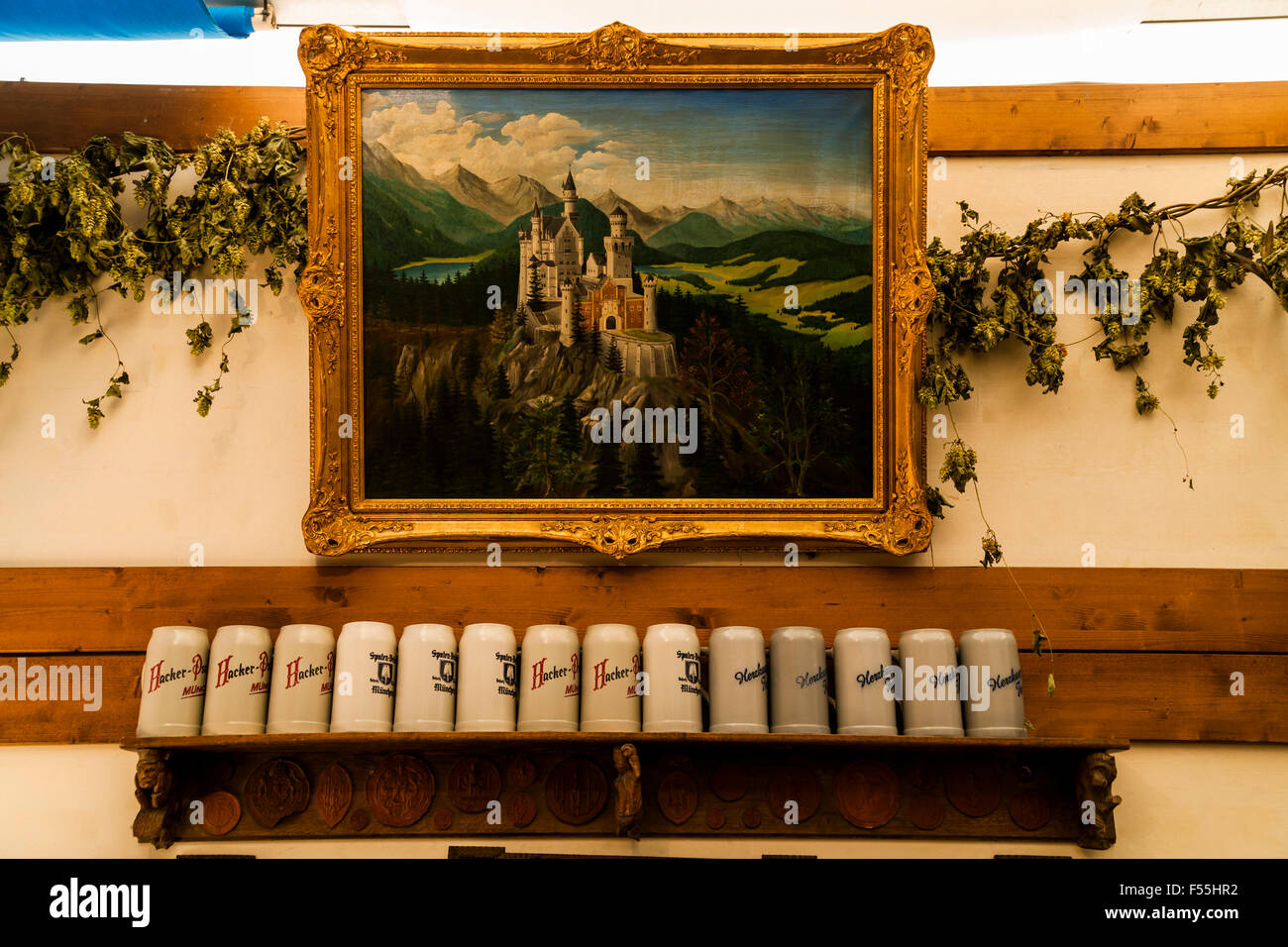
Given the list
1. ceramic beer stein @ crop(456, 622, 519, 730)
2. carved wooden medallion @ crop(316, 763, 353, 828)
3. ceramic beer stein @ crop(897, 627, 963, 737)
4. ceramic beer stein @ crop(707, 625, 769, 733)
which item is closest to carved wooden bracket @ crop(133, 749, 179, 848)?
carved wooden medallion @ crop(316, 763, 353, 828)

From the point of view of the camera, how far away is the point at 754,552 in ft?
7.61

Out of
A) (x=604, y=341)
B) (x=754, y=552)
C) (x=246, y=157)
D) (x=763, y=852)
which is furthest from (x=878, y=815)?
(x=246, y=157)

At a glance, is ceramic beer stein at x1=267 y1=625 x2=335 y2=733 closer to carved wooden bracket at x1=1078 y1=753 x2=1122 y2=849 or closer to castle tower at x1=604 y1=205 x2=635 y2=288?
castle tower at x1=604 y1=205 x2=635 y2=288

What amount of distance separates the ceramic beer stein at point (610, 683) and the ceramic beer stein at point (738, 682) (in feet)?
0.47

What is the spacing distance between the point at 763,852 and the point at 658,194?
133cm

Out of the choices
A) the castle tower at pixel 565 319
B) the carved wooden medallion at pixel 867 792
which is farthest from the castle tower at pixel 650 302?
the carved wooden medallion at pixel 867 792

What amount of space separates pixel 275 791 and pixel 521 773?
472 millimetres

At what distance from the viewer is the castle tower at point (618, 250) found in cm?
232

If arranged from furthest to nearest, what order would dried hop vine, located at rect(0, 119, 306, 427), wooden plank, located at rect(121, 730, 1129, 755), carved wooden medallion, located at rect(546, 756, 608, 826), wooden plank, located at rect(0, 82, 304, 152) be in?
wooden plank, located at rect(0, 82, 304, 152) → dried hop vine, located at rect(0, 119, 306, 427) → carved wooden medallion, located at rect(546, 756, 608, 826) → wooden plank, located at rect(121, 730, 1129, 755)

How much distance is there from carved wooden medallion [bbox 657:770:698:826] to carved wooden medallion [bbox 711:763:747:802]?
4 centimetres

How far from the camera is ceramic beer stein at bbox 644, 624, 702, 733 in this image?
2049mm

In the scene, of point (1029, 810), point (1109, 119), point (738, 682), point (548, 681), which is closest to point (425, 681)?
point (548, 681)

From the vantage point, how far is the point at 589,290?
2.32 metres
